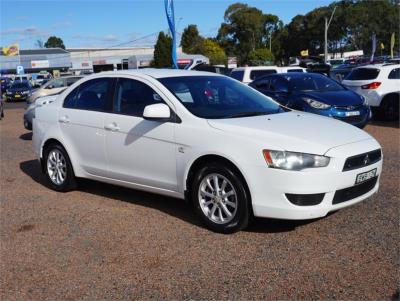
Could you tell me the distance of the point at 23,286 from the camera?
4.01 meters

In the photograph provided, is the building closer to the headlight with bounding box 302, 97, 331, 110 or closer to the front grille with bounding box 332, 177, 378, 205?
the headlight with bounding box 302, 97, 331, 110

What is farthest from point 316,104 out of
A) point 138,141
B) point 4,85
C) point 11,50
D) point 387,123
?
point 11,50

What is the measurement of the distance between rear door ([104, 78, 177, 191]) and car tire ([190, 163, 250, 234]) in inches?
15.0

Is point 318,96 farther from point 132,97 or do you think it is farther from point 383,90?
point 132,97

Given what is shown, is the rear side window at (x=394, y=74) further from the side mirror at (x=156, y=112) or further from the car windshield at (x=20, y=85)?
the car windshield at (x=20, y=85)

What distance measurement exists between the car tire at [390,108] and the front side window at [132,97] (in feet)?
30.6

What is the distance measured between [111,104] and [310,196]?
2723 millimetres

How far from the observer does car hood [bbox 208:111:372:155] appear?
4.55m

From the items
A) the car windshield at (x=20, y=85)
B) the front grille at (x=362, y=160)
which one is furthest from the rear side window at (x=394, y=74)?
the car windshield at (x=20, y=85)

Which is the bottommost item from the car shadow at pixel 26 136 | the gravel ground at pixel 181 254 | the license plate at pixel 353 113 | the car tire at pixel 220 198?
the gravel ground at pixel 181 254

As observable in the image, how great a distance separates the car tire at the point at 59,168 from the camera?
6684mm

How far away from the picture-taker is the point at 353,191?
4.76 m

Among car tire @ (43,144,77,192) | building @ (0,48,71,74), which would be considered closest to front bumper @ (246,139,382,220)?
car tire @ (43,144,77,192)

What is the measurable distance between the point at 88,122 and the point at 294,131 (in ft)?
8.81
